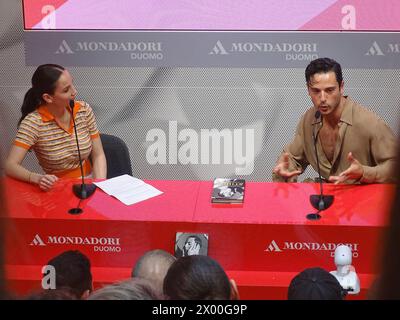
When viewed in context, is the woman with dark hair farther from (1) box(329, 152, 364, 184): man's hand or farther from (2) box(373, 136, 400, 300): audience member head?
(2) box(373, 136, 400, 300): audience member head

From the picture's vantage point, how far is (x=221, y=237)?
254 centimetres

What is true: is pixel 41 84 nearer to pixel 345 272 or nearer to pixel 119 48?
pixel 119 48

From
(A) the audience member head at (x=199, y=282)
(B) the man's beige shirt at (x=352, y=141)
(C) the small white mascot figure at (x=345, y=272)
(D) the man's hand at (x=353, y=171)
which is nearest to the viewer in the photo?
(A) the audience member head at (x=199, y=282)

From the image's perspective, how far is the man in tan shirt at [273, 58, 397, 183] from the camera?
3293 mm

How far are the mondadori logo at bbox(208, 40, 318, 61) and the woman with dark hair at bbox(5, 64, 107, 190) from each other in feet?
4.06

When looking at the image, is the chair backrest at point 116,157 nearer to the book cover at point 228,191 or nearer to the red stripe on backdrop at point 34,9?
the book cover at point 228,191

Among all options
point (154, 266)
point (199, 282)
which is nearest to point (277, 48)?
point (154, 266)

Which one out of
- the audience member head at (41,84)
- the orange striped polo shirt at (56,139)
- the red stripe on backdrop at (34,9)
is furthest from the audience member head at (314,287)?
the red stripe on backdrop at (34,9)

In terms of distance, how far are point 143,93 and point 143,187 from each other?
1.64m

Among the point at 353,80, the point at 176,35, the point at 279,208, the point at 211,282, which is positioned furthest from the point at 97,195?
the point at 353,80

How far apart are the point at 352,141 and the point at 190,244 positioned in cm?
123

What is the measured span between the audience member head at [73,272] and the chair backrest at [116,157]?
1.44 m

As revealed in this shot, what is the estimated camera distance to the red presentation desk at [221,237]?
2.51 metres

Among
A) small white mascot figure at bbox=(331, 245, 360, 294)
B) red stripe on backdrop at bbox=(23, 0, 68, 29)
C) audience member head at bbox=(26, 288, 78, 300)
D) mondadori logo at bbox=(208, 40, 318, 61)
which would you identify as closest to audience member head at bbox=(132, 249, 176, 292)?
small white mascot figure at bbox=(331, 245, 360, 294)
